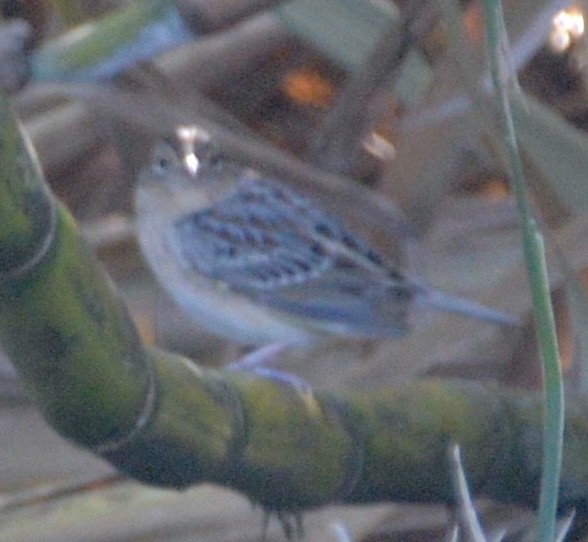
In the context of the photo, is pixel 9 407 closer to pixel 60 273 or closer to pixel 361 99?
pixel 361 99

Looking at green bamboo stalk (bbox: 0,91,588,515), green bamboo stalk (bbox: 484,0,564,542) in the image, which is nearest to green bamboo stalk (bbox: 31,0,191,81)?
green bamboo stalk (bbox: 0,91,588,515)

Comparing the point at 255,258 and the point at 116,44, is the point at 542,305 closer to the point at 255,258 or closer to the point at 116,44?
the point at 116,44

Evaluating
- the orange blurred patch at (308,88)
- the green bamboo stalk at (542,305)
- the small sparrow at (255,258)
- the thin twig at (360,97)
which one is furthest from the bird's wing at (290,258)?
the green bamboo stalk at (542,305)

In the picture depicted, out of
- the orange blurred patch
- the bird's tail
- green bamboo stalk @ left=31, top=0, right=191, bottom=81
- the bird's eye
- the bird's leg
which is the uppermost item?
green bamboo stalk @ left=31, top=0, right=191, bottom=81

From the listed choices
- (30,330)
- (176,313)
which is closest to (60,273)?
(30,330)

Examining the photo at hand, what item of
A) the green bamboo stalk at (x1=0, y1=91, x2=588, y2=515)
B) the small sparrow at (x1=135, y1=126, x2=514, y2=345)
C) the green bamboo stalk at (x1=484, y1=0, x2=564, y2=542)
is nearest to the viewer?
the green bamboo stalk at (x1=484, y1=0, x2=564, y2=542)

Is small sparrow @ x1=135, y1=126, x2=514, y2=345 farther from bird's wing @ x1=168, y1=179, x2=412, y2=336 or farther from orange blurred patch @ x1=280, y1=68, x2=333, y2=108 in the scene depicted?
orange blurred patch @ x1=280, y1=68, x2=333, y2=108

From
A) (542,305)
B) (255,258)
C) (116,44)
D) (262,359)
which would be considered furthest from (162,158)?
(542,305)
